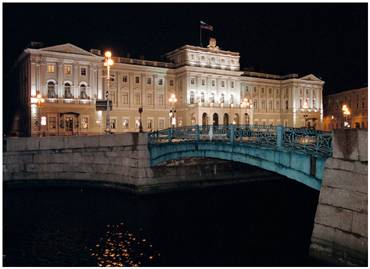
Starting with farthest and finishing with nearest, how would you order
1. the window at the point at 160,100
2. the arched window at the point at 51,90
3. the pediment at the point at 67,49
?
the window at the point at 160,100
the arched window at the point at 51,90
the pediment at the point at 67,49

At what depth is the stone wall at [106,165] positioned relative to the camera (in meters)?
29.8

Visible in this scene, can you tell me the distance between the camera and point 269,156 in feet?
61.9

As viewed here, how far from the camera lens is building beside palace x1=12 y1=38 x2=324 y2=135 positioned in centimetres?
6294

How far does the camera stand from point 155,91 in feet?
260

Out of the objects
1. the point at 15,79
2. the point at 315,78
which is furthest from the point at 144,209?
the point at 315,78

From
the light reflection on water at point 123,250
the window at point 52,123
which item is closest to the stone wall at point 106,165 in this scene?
the light reflection on water at point 123,250

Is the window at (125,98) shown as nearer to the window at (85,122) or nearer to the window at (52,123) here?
the window at (85,122)

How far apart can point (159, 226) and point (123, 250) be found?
3.96 meters

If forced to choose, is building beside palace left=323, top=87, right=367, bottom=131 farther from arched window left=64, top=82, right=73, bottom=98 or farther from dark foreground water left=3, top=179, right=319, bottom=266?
dark foreground water left=3, top=179, right=319, bottom=266

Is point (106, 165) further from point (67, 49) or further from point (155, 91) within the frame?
point (155, 91)

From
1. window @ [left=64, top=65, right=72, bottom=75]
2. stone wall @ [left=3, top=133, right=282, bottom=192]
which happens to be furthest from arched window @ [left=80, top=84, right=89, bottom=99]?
stone wall @ [left=3, top=133, right=282, bottom=192]

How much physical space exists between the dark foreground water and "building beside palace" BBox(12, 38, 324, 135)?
32613 millimetres

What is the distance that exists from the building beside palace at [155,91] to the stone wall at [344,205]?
48.1 m

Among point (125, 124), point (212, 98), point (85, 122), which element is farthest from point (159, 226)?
point (212, 98)
